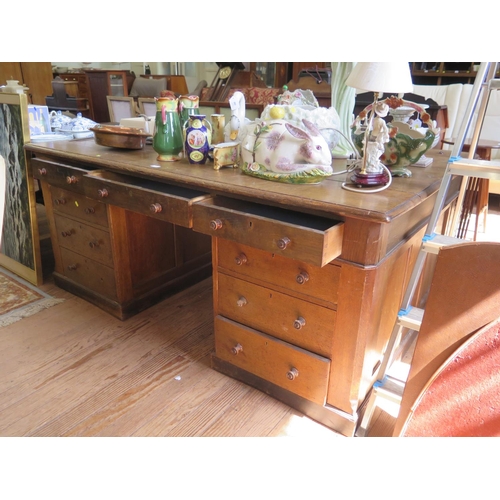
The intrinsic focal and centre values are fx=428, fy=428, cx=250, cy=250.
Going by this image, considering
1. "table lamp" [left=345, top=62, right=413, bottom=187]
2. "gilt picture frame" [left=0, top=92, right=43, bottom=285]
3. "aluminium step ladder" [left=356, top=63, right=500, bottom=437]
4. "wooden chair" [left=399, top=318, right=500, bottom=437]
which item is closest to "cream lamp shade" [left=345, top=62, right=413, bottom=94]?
"table lamp" [left=345, top=62, right=413, bottom=187]

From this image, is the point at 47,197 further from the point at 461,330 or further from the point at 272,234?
the point at 461,330

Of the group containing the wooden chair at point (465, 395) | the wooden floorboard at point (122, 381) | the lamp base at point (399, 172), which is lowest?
the wooden floorboard at point (122, 381)

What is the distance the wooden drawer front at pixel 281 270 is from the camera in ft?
3.86

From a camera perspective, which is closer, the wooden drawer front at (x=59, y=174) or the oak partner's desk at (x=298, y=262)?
the oak partner's desk at (x=298, y=262)

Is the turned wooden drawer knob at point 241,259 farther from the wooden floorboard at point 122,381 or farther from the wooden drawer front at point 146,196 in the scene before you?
the wooden floorboard at point 122,381

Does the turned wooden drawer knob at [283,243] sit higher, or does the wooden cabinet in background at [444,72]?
the wooden cabinet in background at [444,72]

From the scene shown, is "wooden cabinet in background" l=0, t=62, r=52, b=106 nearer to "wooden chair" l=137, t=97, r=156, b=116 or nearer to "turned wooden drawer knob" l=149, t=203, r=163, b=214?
"wooden chair" l=137, t=97, r=156, b=116

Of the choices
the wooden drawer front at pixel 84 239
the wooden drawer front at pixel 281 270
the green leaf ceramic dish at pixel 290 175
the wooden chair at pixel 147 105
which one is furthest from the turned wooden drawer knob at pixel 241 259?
the wooden chair at pixel 147 105

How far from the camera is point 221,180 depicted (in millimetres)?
1285

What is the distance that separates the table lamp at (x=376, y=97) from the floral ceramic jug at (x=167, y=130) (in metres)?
0.63

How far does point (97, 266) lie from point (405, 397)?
1.41 m

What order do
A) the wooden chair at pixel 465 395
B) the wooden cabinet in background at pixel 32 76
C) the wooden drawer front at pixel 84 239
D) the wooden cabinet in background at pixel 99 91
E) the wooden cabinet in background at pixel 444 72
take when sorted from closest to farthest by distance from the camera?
the wooden chair at pixel 465 395
the wooden drawer front at pixel 84 239
the wooden cabinet in background at pixel 444 72
the wooden cabinet in background at pixel 99 91
the wooden cabinet in background at pixel 32 76

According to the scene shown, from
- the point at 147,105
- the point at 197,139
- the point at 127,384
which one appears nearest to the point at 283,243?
the point at 197,139
